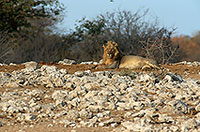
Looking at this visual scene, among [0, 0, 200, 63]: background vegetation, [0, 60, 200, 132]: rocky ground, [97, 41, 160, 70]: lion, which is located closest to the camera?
[0, 60, 200, 132]: rocky ground

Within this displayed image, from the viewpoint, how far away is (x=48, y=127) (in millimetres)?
4449

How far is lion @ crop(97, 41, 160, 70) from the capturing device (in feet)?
27.9

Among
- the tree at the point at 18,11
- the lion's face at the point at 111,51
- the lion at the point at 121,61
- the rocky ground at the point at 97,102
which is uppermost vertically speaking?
the tree at the point at 18,11

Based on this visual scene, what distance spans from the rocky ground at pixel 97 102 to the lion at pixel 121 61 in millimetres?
1222

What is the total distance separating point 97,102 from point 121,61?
3.44 metres

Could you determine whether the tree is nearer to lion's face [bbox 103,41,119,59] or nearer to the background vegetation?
the background vegetation

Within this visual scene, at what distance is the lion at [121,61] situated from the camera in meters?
8.50

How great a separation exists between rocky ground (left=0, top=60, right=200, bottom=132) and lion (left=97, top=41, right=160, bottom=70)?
4.01 feet

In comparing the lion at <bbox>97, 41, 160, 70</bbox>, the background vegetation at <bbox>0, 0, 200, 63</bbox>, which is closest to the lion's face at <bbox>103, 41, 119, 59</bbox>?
the lion at <bbox>97, 41, 160, 70</bbox>

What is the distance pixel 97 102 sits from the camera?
17.8 ft

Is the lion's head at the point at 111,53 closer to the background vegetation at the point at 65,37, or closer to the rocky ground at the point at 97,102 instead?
the rocky ground at the point at 97,102

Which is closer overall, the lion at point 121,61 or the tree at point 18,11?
the lion at point 121,61

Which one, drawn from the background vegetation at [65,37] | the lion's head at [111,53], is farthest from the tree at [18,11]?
the lion's head at [111,53]

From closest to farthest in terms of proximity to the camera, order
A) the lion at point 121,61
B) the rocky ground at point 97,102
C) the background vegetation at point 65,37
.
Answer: the rocky ground at point 97,102
the lion at point 121,61
the background vegetation at point 65,37
